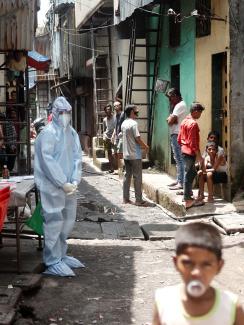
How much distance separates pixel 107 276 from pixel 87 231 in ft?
8.21

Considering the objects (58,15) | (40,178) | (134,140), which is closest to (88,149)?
(58,15)

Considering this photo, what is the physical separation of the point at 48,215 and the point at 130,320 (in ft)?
5.75

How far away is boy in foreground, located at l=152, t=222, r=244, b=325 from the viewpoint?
2404mm

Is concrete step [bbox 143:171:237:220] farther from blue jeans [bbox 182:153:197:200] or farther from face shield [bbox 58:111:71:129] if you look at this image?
face shield [bbox 58:111:71:129]

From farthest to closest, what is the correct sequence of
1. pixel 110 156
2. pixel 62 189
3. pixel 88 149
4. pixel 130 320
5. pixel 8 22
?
pixel 88 149
pixel 110 156
pixel 8 22
pixel 62 189
pixel 130 320

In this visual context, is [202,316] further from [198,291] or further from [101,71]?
[101,71]

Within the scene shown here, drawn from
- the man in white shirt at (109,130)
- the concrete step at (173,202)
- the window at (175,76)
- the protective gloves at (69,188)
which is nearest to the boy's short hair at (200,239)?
the protective gloves at (69,188)

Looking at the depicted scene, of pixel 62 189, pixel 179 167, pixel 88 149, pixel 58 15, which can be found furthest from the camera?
pixel 58 15

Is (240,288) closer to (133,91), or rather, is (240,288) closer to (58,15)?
(133,91)

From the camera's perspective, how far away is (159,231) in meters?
8.83

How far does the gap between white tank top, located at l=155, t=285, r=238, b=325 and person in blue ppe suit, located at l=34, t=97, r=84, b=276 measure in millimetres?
3914

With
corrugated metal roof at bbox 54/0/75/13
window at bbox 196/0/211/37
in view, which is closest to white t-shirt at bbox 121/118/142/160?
window at bbox 196/0/211/37

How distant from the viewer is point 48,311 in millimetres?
5328

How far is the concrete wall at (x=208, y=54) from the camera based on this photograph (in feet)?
33.1
